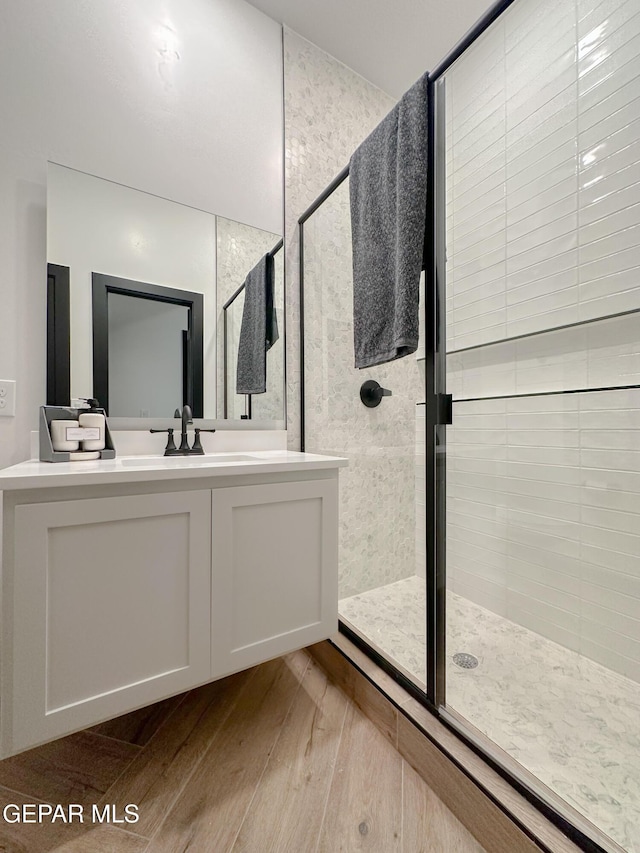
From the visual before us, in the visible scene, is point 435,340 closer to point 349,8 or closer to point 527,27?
point 527,27

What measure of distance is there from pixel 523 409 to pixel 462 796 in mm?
1179

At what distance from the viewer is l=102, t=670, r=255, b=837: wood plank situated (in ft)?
2.90

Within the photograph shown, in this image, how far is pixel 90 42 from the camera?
4.27ft

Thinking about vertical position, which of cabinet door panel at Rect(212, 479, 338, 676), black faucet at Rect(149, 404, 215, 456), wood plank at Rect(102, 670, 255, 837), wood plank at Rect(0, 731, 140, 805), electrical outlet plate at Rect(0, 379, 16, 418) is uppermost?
→ electrical outlet plate at Rect(0, 379, 16, 418)

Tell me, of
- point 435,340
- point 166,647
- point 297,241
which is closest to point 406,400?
point 435,340

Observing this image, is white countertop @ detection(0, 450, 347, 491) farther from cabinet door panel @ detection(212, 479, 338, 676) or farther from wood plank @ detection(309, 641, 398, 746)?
wood plank @ detection(309, 641, 398, 746)

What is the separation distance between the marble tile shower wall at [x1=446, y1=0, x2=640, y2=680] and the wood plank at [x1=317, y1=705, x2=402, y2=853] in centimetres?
50

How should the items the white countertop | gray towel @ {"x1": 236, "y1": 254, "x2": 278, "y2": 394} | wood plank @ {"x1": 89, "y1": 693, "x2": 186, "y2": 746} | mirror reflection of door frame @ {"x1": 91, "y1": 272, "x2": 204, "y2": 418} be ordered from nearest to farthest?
the white countertop
wood plank @ {"x1": 89, "y1": 693, "x2": 186, "y2": 746}
mirror reflection of door frame @ {"x1": 91, "y1": 272, "x2": 204, "y2": 418}
gray towel @ {"x1": 236, "y1": 254, "x2": 278, "y2": 394}

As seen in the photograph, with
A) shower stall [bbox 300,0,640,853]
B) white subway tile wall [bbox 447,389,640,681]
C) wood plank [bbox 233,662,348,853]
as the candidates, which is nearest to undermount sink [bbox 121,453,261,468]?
shower stall [bbox 300,0,640,853]

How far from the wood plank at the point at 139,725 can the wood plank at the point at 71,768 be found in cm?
2

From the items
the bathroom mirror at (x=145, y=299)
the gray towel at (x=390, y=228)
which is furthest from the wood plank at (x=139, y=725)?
the gray towel at (x=390, y=228)

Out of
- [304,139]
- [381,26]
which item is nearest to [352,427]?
[304,139]

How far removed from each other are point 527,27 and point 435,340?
43.4 inches

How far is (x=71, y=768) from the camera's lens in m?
0.96
